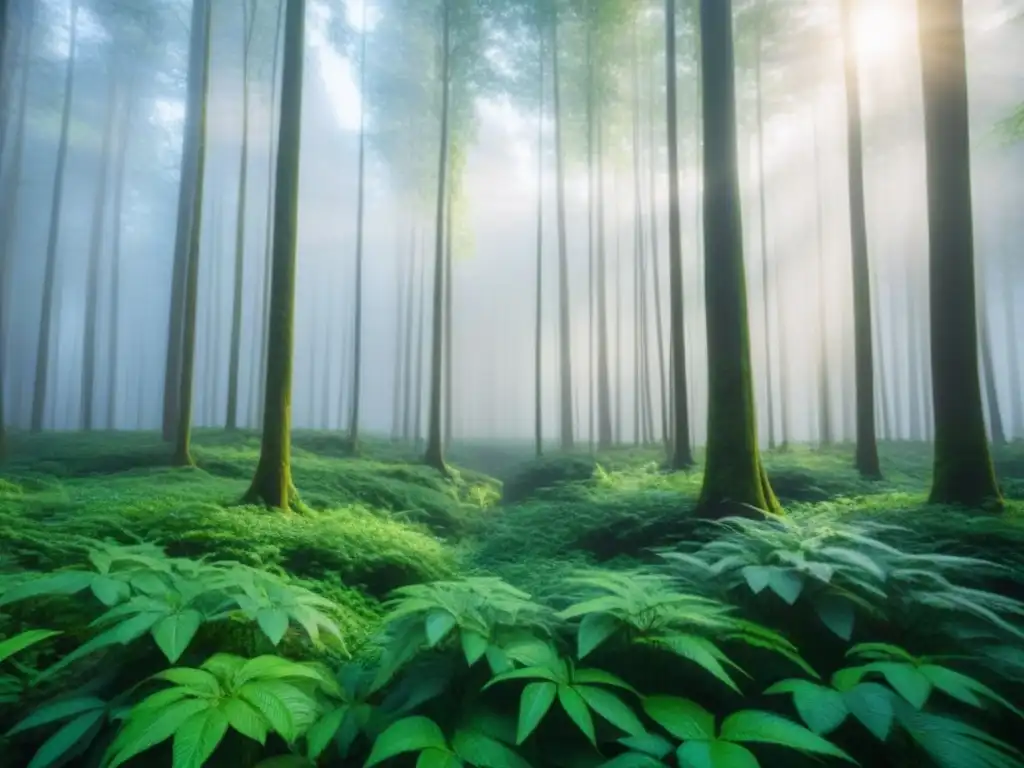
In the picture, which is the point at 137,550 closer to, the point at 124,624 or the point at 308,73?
the point at 124,624

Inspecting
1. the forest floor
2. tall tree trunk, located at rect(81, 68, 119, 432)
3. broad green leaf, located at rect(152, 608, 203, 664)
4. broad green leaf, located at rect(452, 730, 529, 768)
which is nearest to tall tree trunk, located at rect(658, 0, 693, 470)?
the forest floor

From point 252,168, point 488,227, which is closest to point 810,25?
point 252,168

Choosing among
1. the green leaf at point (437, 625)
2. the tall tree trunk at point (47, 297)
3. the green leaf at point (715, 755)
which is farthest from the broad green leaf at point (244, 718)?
the tall tree trunk at point (47, 297)

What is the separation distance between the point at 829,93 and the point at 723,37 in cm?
1739

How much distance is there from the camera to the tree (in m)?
6.29

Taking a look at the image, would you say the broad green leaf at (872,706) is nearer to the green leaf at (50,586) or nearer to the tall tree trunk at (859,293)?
the green leaf at (50,586)

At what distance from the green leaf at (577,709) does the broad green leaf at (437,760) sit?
0.43 meters

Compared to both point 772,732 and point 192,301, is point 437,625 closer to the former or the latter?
point 772,732

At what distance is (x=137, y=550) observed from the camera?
3947 millimetres

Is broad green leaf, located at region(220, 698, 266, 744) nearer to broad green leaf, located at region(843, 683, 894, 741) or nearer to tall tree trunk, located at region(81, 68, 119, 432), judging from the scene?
broad green leaf, located at region(843, 683, 894, 741)

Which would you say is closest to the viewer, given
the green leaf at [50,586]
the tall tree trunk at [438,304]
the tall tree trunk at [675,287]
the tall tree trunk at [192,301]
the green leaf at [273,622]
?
the green leaf at [273,622]

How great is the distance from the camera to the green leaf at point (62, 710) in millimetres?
2123

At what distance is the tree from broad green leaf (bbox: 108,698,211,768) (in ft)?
25.2

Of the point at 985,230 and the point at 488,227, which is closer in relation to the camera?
the point at 985,230
